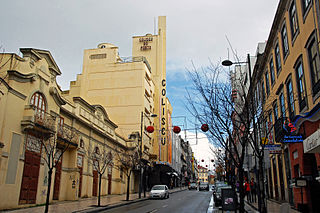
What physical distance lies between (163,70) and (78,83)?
1723 centimetres

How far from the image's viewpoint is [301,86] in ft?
53.0

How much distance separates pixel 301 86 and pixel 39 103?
668 inches

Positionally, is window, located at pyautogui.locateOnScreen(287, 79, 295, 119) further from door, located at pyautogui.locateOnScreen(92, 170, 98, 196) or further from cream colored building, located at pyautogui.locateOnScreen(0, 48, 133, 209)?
door, located at pyautogui.locateOnScreen(92, 170, 98, 196)

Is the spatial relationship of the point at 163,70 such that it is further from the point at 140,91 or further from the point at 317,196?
the point at 317,196

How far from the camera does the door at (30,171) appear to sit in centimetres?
1858

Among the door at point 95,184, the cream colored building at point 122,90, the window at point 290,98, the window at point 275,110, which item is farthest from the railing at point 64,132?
the cream colored building at point 122,90

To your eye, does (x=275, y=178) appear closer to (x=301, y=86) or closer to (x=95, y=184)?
(x=301, y=86)

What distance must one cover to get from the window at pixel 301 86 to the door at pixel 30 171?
16.8m

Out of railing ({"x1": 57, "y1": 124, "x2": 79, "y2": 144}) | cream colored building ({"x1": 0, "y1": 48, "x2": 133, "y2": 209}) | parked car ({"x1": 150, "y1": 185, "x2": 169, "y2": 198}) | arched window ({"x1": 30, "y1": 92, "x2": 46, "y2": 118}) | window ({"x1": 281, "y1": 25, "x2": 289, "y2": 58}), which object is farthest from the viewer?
parked car ({"x1": 150, "y1": 185, "x2": 169, "y2": 198})

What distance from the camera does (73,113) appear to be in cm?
2594

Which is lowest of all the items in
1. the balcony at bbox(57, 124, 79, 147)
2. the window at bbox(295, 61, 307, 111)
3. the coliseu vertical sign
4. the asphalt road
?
the asphalt road

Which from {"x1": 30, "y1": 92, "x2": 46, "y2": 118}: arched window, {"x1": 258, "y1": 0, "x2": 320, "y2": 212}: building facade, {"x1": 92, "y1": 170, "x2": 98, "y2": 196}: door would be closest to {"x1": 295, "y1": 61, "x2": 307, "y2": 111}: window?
{"x1": 258, "y1": 0, "x2": 320, "y2": 212}: building facade

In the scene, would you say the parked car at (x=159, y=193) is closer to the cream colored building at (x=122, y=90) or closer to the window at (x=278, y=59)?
the cream colored building at (x=122, y=90)

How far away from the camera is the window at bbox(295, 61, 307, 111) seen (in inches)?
605
